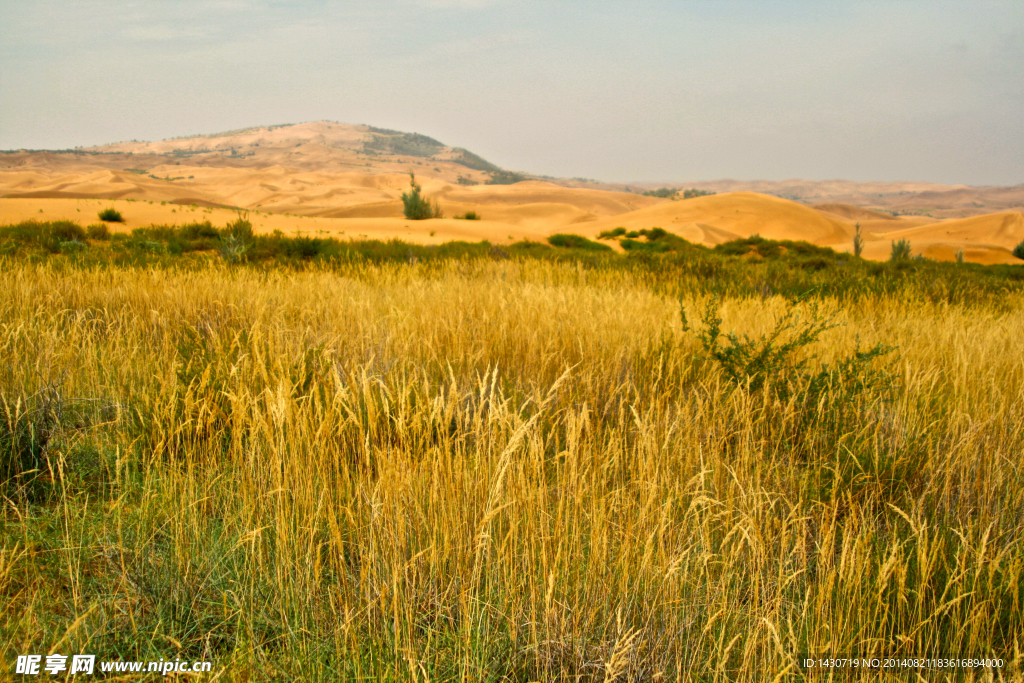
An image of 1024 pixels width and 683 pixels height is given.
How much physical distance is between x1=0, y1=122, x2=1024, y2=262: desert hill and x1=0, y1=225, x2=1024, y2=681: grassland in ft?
45.6

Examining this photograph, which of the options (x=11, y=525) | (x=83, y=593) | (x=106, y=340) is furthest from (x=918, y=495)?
(x=106, y=340)

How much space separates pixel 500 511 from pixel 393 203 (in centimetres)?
5027

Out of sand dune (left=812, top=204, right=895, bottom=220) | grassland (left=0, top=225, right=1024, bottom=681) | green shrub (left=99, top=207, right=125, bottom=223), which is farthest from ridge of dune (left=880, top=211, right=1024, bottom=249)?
sand dune (left=812, top=204, right=895, bottom=220)

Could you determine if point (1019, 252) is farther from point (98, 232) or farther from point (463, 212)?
point (98, 232)

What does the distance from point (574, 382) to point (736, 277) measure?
690 centimetres

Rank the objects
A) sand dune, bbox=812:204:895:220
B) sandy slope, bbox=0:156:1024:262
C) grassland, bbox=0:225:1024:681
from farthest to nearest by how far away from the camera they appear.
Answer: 1. sand dune, bbox=812:204:895:220
2. sandy slope, bbox=0:156:1024:262
3. grassland, bbox=0:225:1024:681

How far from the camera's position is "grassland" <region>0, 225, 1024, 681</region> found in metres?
1.41

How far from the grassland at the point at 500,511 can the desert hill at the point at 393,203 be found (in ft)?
45.6

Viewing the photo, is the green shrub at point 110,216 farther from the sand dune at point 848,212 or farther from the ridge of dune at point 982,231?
the sand dune at point 848,212

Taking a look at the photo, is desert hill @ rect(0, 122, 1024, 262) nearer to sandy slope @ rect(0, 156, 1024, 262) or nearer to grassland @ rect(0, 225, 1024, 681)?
sandy slope @ rect(0, 156, 1024, 262)

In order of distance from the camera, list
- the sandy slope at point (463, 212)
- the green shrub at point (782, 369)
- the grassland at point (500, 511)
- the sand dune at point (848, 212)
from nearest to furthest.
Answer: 1. the grassland at point (500, 511)
2. the green shrub at point (782, 369)
3. the sandy slope at point (463, 212)
4. the sand dune at point (848, 212)

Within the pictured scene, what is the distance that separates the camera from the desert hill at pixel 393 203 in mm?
18938

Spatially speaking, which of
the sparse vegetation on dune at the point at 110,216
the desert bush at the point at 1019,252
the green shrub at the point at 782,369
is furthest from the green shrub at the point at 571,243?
the desert bush at the point at 1019,252

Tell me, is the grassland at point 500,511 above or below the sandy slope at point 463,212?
below
